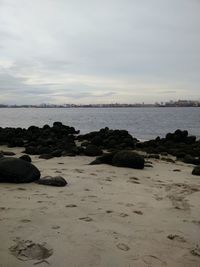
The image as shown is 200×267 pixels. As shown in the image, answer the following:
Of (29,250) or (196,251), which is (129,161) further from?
(29,250)

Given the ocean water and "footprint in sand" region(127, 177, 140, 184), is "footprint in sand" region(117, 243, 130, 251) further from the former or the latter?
the ocean water

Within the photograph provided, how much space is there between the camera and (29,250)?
455 cm

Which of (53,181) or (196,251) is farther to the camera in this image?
(53,181)

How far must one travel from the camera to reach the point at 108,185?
341 inches

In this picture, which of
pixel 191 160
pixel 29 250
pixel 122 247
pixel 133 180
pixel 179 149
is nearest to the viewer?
pixel 29 250

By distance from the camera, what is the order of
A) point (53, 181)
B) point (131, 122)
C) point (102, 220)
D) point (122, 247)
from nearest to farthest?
point (122, 247) < point (102, 220) < point (53, 181) < point (131, 122)

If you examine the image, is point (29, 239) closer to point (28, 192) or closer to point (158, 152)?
point (28, 192)

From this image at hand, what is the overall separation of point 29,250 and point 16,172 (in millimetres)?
3891

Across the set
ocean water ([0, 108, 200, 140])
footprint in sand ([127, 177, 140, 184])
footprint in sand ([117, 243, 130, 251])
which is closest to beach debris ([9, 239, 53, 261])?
footprint in sand ([117, 243, 130, 251])

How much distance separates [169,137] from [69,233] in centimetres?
1855

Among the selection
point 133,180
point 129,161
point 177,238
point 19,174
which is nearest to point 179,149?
point 129,161

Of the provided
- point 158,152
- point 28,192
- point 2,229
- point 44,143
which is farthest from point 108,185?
point 44,143

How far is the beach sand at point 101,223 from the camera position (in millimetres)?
4516

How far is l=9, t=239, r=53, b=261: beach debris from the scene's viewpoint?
4.37 m
